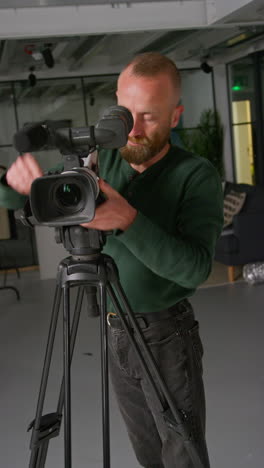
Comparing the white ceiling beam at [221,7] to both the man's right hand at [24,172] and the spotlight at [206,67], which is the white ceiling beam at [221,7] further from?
the spotlight at [206,67]

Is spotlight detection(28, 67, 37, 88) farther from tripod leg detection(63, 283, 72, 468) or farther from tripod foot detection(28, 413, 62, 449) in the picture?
tripod leg detection(63, 283, 72, 468)

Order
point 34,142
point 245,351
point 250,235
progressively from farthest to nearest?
point 250,235 → point 245,351 → point 34,142

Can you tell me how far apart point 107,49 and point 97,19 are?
3.90 meters

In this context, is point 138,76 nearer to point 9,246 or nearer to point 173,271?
point 173,271

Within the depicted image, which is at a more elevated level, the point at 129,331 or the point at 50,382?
the point at 129,331

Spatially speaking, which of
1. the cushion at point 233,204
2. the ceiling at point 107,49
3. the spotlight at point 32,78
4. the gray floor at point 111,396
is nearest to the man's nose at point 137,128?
the gray floor at point 111,396

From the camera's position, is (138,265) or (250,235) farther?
(250,235)

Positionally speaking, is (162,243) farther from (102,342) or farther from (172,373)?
(172,373)

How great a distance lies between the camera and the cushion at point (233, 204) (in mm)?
6215

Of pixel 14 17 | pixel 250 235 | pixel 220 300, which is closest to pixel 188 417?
pixel 14 17

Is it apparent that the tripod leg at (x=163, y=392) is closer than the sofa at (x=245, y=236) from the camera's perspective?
Yes

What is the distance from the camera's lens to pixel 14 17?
3.70m

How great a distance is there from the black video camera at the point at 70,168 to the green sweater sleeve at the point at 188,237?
0.15 metres

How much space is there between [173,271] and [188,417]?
46cm
